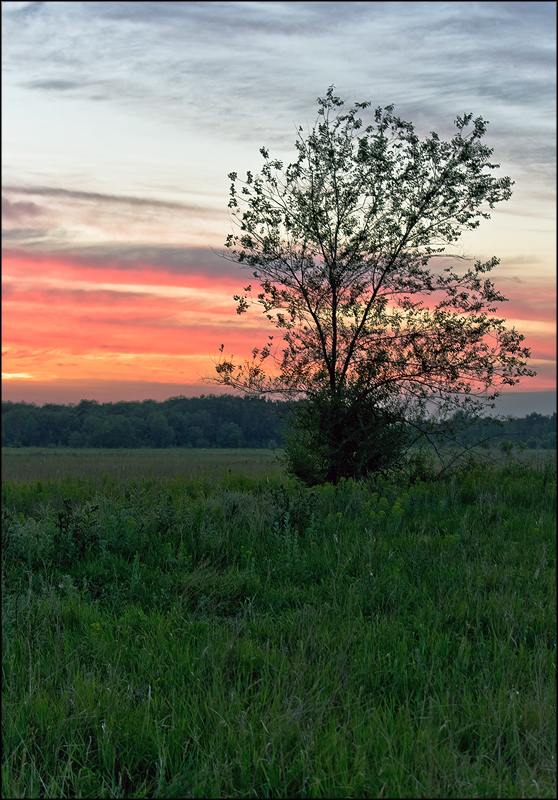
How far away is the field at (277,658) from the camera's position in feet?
11.0

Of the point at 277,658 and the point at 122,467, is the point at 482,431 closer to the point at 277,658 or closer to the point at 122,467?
the point at 277,658

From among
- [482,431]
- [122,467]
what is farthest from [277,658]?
[122,467]

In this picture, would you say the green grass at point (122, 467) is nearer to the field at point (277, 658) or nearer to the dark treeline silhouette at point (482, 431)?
the dark treeline silhouette at point (482, 431)

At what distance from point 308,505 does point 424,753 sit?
645cm

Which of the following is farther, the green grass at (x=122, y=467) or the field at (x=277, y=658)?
the green grass at (x=122, y=467)

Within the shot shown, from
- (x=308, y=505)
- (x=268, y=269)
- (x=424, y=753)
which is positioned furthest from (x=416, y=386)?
(x=424, y=753)

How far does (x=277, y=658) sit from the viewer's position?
15.1ft

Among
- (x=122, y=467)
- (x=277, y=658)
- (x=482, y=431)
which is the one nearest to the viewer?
(x=277, y=658)

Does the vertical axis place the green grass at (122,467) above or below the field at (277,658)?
below

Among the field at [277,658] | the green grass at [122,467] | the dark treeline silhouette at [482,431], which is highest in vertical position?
the dark treeline silhouette at [482,431]

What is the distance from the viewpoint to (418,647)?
16.2ft

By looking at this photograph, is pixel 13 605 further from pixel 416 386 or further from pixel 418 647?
pixel 416 386

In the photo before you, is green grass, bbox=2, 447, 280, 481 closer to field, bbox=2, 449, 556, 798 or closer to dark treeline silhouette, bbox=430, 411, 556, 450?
dark treeline silhouette, bbox=430, 411, 556, 450

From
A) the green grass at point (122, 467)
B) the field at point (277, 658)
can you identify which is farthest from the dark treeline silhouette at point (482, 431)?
the field at point (277, 658)
